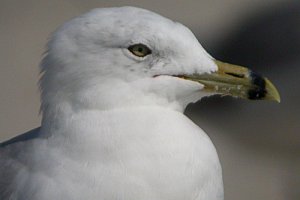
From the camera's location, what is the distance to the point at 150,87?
9.53ft

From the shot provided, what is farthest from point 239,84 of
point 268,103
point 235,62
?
point 235,62

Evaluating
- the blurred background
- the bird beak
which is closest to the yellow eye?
the bird beak

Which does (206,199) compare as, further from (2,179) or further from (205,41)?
(205,41)

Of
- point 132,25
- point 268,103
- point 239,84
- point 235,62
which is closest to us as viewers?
point 132,25

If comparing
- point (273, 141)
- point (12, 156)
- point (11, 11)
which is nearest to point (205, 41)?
point (273, 141)

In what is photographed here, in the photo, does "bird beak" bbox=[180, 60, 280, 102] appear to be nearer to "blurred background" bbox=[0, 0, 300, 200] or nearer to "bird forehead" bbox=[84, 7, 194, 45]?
"bird forehead" bbox=[84, 7, 194, 45]

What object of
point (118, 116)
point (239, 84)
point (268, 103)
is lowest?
point (268, 103)

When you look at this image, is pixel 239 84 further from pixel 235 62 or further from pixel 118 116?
pixel 235 62

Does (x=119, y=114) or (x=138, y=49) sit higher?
(x=138, y=49)

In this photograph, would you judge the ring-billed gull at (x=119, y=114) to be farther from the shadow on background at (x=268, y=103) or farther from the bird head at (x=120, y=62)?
the shadow on background at (x=268, y=103)

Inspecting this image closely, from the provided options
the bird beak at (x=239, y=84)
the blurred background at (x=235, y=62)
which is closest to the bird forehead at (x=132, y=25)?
the bird beak at (x=239, y=84)

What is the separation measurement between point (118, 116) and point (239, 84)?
1.35ft

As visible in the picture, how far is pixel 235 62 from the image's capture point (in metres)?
5.16

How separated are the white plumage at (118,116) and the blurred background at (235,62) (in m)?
1.76
